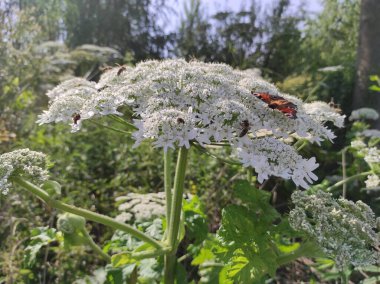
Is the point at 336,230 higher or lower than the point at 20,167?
lower

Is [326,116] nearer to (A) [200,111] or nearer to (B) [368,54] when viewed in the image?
(A) [200,111]

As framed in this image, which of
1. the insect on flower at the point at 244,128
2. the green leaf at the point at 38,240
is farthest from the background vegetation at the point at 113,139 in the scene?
the insect on flower at the point at 244,128

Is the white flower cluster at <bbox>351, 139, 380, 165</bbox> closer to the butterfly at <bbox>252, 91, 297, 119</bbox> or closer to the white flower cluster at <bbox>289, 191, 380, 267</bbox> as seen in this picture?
the white flower cluster at <bbox>289, 191, 380, 267</bbox>

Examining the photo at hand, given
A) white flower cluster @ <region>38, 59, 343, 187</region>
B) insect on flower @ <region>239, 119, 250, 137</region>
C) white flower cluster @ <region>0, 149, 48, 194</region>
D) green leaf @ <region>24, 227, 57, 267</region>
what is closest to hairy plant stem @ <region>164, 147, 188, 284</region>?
white flower cluster @ <region>38, 59, 343, 187</region>

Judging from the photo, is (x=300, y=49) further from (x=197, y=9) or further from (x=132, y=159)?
(x=132, y=159)

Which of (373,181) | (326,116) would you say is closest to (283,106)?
(326,116)

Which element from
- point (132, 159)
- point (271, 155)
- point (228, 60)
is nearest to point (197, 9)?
point (228, 60)
